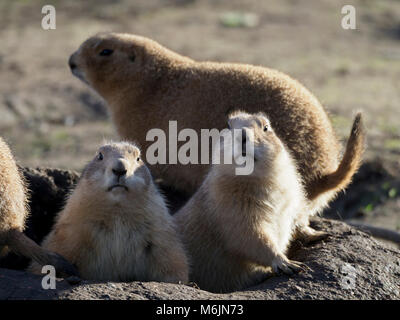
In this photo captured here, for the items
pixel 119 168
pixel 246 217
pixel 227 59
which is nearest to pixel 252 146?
pixel 246 217

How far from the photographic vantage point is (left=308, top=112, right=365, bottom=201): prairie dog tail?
22.8 ft

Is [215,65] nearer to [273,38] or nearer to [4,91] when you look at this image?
[4,91]

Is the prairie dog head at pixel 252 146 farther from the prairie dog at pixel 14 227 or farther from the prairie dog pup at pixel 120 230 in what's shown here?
the prairie dog at pixel 14 227

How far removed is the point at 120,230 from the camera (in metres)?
5.70

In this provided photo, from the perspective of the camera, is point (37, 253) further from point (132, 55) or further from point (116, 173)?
point (132, 55)

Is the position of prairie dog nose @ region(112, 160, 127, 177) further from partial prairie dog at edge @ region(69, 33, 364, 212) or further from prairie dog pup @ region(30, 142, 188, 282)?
partial prairie dog at edge @ region(69, 33, 364, 212)

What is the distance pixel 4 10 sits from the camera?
21.5 meters

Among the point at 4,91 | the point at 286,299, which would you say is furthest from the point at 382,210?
the point at 4,91

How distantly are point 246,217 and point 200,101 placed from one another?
2.45m

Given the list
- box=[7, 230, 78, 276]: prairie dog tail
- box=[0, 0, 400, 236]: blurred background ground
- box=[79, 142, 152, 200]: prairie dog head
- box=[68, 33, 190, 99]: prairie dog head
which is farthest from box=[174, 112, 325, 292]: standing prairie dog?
box=[0, 0, 400, 236]: blurred background ground

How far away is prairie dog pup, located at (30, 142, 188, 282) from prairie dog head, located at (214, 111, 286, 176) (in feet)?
2.56

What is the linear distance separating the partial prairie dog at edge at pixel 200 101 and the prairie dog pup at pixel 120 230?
1.98m
